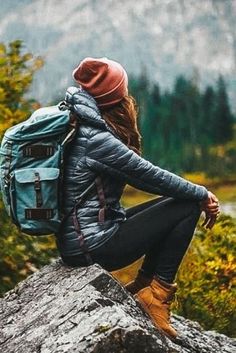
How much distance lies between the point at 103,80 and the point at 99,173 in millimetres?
524

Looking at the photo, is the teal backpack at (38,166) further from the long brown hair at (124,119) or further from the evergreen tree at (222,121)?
the evergreen tree at (222,121)

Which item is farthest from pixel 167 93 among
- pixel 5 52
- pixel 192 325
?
pixel 192 325

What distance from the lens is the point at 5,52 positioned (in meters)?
11.2

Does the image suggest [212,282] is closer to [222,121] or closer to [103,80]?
[103,80]

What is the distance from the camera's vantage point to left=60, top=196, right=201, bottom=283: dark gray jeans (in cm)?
577

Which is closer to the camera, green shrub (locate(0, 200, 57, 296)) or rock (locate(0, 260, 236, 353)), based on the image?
rock (locate(0, 260, 236, 353))

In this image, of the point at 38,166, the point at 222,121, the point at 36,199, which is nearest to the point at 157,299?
the point at 36,199

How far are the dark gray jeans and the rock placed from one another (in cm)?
13

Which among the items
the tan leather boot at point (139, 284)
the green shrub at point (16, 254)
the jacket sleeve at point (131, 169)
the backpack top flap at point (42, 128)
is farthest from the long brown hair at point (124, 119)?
the green shrub at point (16, 254)

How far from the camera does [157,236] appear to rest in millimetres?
5816

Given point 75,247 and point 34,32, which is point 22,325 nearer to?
point 75,247

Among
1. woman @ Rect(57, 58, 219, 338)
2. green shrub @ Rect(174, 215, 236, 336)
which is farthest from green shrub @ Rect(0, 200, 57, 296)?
woman @ Rect(57, 58, 219, 338)

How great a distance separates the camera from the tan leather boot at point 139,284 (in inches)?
236

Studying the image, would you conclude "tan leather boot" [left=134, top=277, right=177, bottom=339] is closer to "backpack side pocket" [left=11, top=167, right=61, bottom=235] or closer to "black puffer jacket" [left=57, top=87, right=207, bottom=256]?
"black puffer jacket" [left=57, top=87, right=207, bottom=256]
